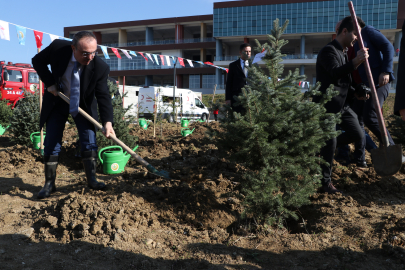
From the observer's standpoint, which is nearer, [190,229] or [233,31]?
[190,229]

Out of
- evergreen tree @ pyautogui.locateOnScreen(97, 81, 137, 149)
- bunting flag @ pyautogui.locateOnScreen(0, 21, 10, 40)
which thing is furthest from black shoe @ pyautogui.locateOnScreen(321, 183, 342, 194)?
bunting flag @ pyautogui.locateOnScreen(0, 21, 10, 40)

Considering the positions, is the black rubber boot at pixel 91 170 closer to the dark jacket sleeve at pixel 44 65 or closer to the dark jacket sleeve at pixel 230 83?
the dark jacket sleeve at pixel 44 65

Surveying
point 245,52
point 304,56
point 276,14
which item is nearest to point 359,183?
point 245,52

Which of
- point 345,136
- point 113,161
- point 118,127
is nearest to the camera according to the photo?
point 345,136

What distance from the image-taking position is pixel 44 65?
3432 millimetres

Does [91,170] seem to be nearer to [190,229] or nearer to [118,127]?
[190,229]

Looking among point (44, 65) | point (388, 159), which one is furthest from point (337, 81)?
point (44, 65)

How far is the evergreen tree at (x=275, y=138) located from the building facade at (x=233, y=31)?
34.2 meters

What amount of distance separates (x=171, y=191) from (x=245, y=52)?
2.93m

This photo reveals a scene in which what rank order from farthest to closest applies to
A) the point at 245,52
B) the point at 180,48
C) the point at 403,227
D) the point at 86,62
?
the point at 180,48
the point at 245,52
the point at 86,62
the point at 403,227

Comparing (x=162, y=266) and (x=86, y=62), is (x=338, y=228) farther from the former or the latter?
(x=86, y=62)

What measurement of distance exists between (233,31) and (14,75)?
33289mm

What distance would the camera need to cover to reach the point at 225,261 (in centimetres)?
221

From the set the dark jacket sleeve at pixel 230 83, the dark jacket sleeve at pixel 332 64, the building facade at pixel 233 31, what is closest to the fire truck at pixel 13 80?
the dark jacket sleeve at pixel 230 83
